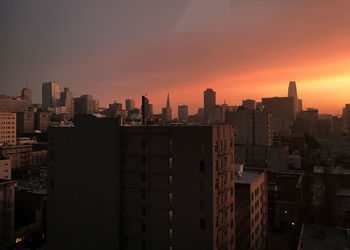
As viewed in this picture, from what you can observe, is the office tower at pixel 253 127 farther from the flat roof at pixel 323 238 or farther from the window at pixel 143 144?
the window at pixel 143 144

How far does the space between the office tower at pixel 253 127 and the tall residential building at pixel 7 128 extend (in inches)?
3036

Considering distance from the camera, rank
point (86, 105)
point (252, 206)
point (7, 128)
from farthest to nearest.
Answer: point (86, 105), point (7, 128), point (252, 206)

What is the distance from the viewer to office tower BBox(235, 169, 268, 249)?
28.2 m

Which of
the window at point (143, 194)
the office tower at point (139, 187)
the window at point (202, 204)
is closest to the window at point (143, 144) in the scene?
the office tower at point (139, 187)

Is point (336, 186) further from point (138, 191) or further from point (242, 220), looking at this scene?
point (138, 191)

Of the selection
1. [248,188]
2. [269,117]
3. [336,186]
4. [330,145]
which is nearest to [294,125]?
[330,145]

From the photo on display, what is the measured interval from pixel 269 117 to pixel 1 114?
8767 centimetres

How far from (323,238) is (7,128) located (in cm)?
9885

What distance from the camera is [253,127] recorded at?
3059 inches

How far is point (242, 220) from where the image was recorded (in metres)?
27.2

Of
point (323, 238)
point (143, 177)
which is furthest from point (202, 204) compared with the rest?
point (323, 238)

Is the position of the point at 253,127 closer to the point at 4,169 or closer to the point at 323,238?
the point at 323,238

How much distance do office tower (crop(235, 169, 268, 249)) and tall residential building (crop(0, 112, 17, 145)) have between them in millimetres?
86094

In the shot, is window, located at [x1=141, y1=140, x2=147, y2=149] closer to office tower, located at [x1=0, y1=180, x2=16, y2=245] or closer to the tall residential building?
office tower, located at [x1=0, y1=180, x2=16, y2=245]
